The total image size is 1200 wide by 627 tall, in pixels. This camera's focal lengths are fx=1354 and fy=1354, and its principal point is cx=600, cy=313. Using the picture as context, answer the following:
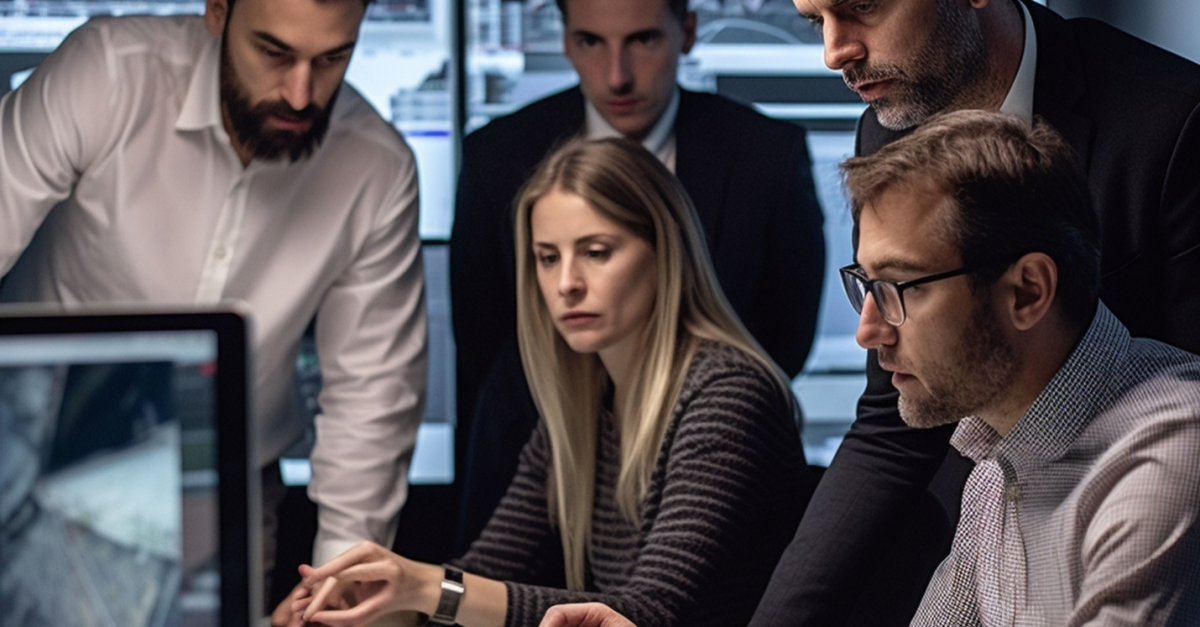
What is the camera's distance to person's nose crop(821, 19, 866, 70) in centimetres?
166

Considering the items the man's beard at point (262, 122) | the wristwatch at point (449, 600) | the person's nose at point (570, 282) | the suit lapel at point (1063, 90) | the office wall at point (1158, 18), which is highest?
the suit lapel at point (1063, 90)

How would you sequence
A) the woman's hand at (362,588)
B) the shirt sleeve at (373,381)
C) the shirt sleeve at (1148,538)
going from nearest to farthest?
the shirt sleeve at (1148,538)
the woman's hand at (362,588)
the shirt sleeve at (373,381)

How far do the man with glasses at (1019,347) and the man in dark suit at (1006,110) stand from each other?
225 millimetres

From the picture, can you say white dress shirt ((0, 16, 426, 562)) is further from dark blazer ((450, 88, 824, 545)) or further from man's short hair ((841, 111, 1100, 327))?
man's short hair ((841, 111, 1100, 327))

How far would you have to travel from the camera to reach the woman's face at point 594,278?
82.5 inches

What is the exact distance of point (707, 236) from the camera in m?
2.58

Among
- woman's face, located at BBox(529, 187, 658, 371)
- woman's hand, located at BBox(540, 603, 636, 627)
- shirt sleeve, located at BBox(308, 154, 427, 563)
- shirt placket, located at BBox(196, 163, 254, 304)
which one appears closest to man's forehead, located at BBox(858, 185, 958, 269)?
woman's hand, located at BBox(540, 603, 636, 627)

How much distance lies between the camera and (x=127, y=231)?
236 centimetres

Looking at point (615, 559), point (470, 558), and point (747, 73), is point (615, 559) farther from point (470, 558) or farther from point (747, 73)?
point (747, 73)

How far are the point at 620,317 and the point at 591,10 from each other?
728mm

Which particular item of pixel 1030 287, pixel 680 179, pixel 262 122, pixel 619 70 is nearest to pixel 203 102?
pixel 262 122

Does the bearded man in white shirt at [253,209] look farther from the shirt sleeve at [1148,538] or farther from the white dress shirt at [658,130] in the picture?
the shirt sleeve at [1148,538]

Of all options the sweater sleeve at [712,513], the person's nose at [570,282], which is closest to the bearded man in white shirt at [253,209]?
the person's nose at [570,282]

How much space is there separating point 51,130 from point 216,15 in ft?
1.13
